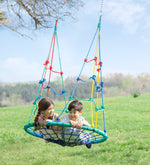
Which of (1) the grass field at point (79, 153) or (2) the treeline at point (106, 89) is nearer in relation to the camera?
(1) the grass field at point (79, 153)

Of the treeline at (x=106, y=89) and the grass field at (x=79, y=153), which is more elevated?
the treeline at (x=106, y=89)

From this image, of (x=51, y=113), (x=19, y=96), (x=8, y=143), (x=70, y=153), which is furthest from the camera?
(x=19, y=96)

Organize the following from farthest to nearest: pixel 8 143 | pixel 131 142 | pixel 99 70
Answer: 1. pixel 8 143
2. pixel 131 142
3. pixel 99 70

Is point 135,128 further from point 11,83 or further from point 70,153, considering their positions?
point 11,83

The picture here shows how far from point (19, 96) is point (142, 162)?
718 inches

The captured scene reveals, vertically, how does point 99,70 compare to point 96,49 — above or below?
below

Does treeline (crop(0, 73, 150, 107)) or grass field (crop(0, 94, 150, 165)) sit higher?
treeline (crop(0, 73, 150, 107))

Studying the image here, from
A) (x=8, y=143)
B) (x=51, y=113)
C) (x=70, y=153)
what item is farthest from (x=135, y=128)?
(x=51, y=113)

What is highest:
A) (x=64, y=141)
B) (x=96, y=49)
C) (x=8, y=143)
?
(x=96, y=49)

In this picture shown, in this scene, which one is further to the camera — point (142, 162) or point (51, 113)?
point (142, 162)

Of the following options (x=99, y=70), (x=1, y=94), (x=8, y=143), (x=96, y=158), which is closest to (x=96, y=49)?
(x=99, y=70)

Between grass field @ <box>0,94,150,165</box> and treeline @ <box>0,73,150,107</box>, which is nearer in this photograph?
grass field @ <box>0,94,150,165</box>

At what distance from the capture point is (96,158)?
446 cm

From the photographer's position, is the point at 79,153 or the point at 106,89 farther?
the point at 106,89
